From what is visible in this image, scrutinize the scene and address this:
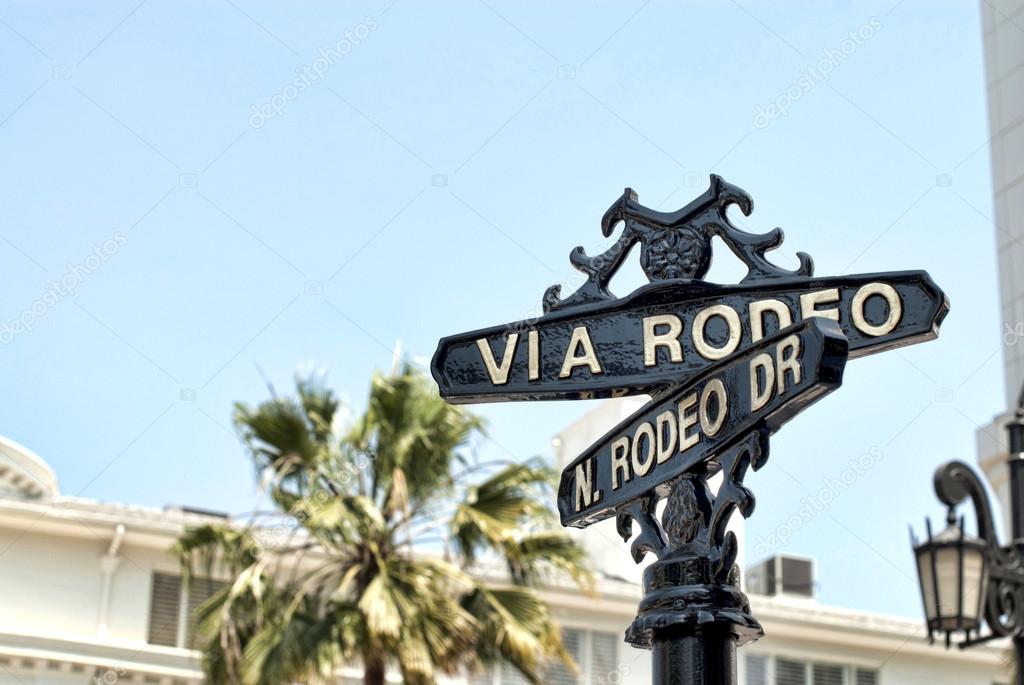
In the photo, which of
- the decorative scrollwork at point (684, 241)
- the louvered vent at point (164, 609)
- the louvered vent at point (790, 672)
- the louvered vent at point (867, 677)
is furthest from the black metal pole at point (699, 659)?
the louvered vent at point (867, 677)

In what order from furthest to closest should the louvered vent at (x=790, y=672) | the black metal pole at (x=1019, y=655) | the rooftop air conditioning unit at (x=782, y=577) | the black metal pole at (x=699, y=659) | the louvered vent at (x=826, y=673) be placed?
the rooftop air conditioning unit at (x=782, y=577)
the louvered vent at (x=826, y=673)
the louvered vent at (x=790, y=672)
the black metal pole at (x=1019, y=655)
the black metal pole at (x=699, y=659)

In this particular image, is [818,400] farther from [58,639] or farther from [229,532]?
[58,639]

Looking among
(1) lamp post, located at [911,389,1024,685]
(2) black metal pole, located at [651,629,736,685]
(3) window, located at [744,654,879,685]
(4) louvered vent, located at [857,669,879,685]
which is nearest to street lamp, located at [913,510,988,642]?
(1) lamp post, located at [911,389,1024,685]

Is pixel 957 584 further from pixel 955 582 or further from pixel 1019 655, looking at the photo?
pixel 1019 655

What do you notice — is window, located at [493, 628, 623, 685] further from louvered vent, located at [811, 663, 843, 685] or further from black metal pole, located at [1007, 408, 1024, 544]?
black metal pole, located at [1007, 408, 1024, 544]

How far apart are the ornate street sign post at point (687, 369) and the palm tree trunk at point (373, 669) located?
497 inches

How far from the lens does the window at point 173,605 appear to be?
2284 cm

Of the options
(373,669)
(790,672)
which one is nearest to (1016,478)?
(373,669)

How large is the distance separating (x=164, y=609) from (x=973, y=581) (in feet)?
55.4

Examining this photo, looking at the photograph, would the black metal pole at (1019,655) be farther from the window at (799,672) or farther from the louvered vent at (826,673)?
the louvered vent at (826,673)

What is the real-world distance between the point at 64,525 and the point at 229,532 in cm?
596

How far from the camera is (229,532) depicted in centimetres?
1731

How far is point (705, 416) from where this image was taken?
9.52 feet

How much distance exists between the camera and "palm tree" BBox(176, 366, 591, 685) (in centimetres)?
1564
